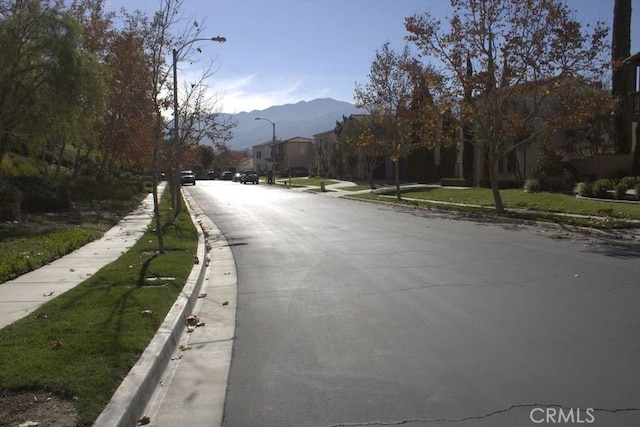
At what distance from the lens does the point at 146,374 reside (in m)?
5.11

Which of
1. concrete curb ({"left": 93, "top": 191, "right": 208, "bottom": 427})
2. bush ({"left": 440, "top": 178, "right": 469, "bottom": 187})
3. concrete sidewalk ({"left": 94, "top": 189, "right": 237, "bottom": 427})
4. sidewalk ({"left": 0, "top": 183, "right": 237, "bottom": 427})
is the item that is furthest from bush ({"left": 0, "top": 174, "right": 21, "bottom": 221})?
bush ({"left": 440, "top": 178, "right": 469, "bottom": 187})

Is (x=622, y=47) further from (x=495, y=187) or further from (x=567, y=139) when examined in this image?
(x=495, y=187)

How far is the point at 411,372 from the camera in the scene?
17.6 feet

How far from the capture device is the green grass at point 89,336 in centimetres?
475

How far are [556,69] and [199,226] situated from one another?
13.4 m

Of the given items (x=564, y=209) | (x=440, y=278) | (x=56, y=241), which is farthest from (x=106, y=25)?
(x=440, y=278)

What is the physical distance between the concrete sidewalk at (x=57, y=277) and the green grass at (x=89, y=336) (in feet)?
0.91

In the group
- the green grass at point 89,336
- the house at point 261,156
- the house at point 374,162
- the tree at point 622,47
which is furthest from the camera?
the house at point 261,156

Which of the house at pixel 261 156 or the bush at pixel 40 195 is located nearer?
the bush at pixel 40 195

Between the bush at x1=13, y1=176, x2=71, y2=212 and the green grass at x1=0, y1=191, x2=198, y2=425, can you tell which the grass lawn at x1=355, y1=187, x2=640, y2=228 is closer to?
the green grass at x1=0, y1=191, x2=198, y2=425

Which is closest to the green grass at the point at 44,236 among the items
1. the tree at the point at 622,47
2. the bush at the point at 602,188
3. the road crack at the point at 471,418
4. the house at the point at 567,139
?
the road crack at the point at 471,418

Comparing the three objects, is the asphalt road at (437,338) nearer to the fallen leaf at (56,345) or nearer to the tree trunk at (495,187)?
the fallen leaf at (56,345)

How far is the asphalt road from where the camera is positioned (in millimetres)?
4590

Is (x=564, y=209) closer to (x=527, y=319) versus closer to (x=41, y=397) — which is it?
(x=527, y=319)
